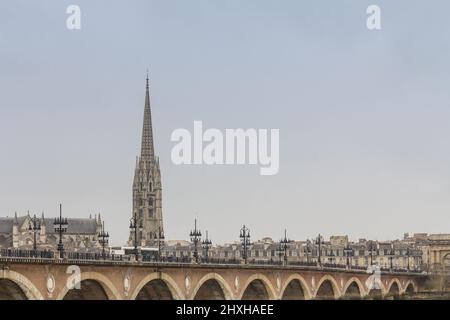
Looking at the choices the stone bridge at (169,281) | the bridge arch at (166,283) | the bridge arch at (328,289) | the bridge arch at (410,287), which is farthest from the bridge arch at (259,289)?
the bridge arch at (410,287)

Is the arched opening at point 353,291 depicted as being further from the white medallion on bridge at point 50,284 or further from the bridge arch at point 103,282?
the white medallion on bridge at point 50,284

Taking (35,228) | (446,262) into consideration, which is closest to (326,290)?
(35,228)

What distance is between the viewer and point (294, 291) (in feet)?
405

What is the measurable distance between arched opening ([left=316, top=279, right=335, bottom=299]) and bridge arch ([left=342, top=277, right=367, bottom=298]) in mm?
4139

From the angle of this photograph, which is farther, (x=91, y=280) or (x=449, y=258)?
(x=449, y=258)

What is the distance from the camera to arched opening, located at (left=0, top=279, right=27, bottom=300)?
73125 mm

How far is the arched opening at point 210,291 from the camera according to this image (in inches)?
4059

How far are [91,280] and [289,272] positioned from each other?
3869 centimetres

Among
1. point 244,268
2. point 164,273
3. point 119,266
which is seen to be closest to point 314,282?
point 244,268

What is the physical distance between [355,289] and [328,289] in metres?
12.3

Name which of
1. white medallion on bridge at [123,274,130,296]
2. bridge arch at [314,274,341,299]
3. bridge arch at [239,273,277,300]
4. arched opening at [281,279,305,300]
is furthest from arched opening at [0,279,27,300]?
bridge arch at [314,274,341,299]
